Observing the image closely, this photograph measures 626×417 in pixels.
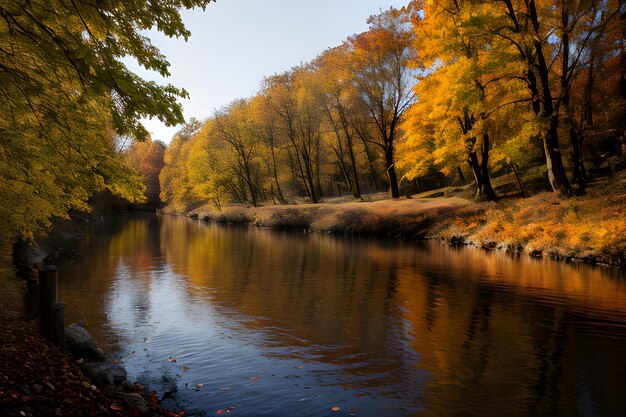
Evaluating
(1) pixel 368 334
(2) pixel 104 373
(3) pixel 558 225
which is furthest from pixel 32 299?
(3) pixel 558 225

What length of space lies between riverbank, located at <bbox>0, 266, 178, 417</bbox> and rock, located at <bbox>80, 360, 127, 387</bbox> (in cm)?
28

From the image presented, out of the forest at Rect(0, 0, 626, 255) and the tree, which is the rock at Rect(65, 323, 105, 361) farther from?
the tree

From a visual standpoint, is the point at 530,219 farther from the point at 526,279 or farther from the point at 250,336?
the point at 250,336

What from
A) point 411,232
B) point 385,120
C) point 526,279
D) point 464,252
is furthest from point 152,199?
point 526,279

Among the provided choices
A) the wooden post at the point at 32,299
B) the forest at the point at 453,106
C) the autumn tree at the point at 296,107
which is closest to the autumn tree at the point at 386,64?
the forest at the point at 453,106

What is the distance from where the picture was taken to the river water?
25.0ft

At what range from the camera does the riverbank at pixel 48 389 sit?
5461 mm

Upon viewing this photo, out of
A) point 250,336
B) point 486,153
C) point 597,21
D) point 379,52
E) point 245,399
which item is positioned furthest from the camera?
point 379,52

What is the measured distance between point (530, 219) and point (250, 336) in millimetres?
19180

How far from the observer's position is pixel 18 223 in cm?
1209

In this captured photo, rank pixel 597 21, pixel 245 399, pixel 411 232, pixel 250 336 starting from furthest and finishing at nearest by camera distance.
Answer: pixel 411 232 < pixel 597 21 < pixel 250 336 < pixel 245 399

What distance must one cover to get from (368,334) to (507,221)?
1823 cm

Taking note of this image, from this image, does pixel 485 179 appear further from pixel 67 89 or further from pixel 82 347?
pixel 82 347

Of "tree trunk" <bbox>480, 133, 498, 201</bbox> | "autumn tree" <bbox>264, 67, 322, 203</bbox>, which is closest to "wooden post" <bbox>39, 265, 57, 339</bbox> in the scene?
"tree trunk" <bbox>480, 133, 498, 201</bbox>
